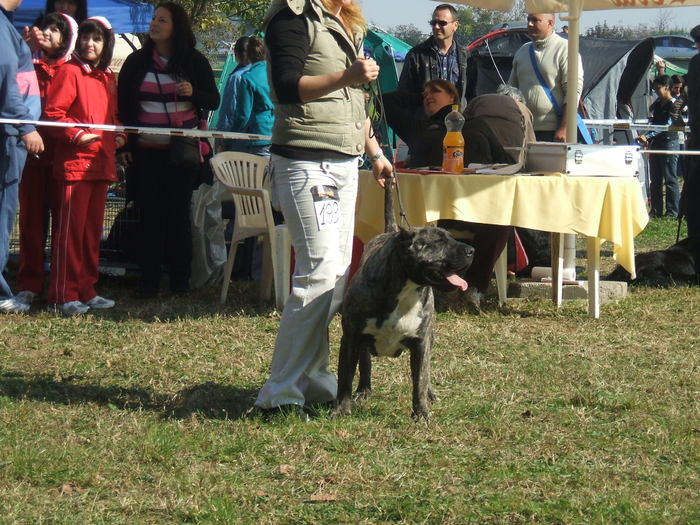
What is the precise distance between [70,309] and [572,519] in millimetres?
4540

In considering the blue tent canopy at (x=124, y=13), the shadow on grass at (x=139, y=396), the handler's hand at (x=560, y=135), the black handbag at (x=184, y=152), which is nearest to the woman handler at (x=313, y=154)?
the shadow on grass at (x=139, y=396)

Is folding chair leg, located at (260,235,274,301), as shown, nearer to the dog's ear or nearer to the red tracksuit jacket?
the red tracksuit jacket

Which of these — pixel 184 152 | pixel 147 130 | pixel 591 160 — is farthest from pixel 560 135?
Result: pixel 147 130

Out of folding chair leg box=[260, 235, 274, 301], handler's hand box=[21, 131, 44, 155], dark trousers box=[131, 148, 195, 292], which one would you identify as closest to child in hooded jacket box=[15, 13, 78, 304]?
handler's hand box=[21, 131, 44, 155]

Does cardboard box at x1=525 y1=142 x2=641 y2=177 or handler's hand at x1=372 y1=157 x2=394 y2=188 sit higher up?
handler's hand at x1=372 y1=157 x2=394 y2=188

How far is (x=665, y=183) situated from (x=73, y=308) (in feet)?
31.5

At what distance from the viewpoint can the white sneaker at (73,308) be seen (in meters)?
7.20

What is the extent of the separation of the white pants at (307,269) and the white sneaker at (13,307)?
10.5ft

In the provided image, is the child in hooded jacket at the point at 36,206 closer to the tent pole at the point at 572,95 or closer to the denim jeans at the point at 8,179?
the denim jeans at the point at 8,179

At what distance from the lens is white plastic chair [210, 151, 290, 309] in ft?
24.5

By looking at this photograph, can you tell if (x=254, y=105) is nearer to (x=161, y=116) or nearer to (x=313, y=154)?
(x=161, y=116)

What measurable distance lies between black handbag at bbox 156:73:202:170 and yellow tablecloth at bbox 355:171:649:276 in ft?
4.77

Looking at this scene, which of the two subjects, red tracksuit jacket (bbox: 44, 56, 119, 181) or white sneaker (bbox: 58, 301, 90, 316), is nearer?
red tracksuit jacket (bbox: 44, 56, 119, 181)

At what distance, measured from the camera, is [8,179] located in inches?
271
